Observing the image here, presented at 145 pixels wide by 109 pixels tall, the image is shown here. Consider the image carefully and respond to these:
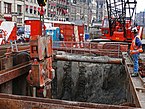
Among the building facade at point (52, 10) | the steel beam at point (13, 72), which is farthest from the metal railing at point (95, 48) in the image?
the building facade at point (52, 10)

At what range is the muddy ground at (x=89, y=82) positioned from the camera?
1439cm

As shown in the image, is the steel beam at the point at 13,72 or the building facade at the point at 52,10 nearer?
the steel beam at the point at 13,72

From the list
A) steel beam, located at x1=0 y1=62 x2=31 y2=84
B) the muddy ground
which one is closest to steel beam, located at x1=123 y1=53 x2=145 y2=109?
steel beam, located at x1=0 y1=62 x2=31 y2=84

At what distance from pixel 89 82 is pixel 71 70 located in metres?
1.32

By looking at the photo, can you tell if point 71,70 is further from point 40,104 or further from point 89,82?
point 40,104

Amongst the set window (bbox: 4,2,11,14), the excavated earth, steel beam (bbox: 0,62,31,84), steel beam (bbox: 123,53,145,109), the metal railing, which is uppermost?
window (bbox: 4,2,11,14)

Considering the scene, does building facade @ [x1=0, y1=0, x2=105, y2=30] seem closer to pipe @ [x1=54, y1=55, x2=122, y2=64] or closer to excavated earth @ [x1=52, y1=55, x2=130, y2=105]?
excavated earth @ [x1=52, y1=55, x2=130, y2=105]

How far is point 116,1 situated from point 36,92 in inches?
528

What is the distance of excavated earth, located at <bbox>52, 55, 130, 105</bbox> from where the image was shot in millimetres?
14391

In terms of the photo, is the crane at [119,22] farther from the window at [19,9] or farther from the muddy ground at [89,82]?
the window at [19,9]

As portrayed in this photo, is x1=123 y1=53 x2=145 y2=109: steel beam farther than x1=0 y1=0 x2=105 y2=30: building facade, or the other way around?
x1=0 y1=0 x2=105 y2=30: building facade

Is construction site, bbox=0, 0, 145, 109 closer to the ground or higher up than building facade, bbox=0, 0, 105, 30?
closer to the ground

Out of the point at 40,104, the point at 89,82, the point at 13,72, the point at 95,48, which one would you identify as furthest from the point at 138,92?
the point at 95,48

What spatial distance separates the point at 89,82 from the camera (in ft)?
49.1
